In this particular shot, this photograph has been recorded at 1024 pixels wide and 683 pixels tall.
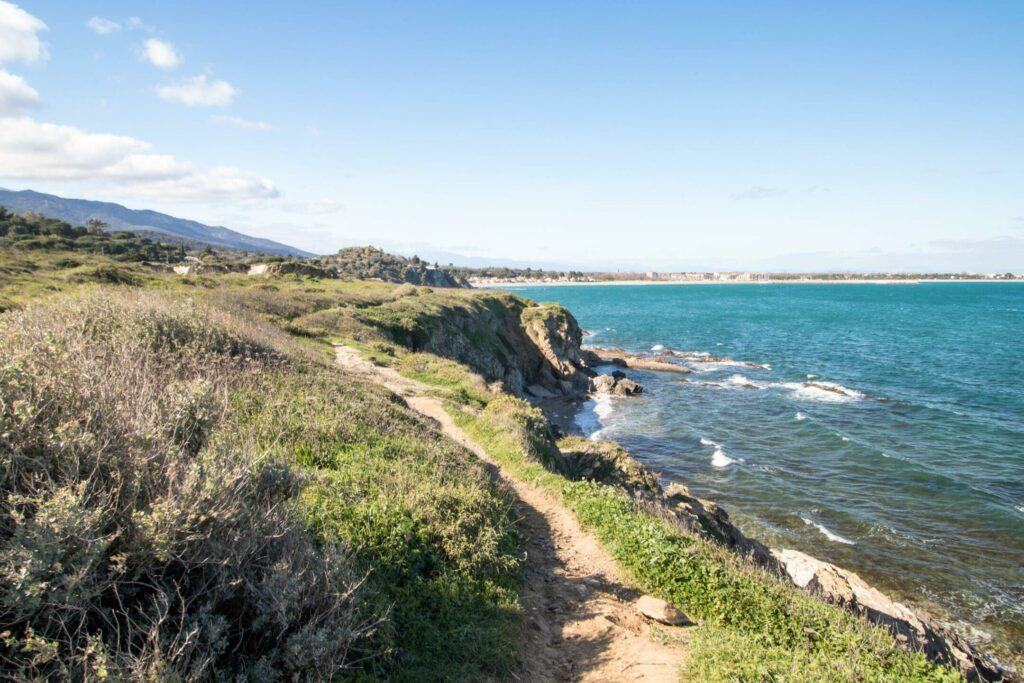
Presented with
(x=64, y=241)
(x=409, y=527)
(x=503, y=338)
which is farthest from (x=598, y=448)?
(x=64, y=241)

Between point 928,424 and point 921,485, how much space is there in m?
13.1

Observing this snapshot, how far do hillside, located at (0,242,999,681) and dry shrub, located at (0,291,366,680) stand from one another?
0.03 meters

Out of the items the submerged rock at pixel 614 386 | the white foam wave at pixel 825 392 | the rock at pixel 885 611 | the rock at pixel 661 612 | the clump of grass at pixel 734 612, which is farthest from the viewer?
the submerged rock at pixel 614 386

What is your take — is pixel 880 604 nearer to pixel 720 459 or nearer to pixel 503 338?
pixel 720 459

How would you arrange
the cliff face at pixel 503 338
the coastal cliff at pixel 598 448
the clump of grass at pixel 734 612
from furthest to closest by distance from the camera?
the cliff face at pixel 503 338 → the coastal cliff at pixel 598 448 → the clump of grass at pixel 734 612

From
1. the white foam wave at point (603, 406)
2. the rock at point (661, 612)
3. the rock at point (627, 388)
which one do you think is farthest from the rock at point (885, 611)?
the rock at point (627, 388)

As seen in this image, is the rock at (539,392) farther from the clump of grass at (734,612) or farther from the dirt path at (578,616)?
the dirt path at (578,616)

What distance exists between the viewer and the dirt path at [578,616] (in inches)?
292

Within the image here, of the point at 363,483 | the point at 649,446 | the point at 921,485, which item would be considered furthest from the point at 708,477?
the point at 363,483

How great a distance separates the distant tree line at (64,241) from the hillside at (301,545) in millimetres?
51581

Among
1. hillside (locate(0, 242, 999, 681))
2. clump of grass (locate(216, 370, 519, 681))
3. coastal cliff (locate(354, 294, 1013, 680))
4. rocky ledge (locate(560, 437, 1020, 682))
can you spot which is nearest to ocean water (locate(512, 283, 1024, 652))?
rocky ledge (locate(560, 437, 1020, 682))

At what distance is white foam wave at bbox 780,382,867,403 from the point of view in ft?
145

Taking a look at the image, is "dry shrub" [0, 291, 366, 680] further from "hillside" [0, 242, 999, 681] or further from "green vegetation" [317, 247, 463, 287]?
"green vegetation" [317, 247, 463, 287]

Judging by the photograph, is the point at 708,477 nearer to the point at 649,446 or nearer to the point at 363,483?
the point at 649,446
